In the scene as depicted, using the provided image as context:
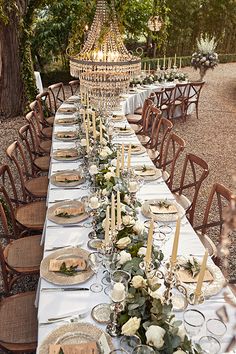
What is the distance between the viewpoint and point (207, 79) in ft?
42.7

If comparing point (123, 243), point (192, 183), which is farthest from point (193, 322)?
point (192, 183)

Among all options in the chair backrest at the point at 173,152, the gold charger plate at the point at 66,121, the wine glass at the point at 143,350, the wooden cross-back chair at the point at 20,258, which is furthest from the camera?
the gold charger plate at the point at 66,121

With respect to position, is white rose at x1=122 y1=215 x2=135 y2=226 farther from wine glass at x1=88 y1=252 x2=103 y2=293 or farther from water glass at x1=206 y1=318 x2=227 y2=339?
water glass at x1=206 y1=318 x2=227 y2=339

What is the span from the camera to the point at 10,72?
8.06 metres

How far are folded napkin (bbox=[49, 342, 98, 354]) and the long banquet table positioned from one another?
10 centimetres

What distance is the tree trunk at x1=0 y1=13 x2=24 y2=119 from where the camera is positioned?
7688mm

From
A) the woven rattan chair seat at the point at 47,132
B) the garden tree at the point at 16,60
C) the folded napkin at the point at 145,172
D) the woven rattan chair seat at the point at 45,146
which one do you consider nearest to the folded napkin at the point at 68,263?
the folded napkin at the point at 145,172

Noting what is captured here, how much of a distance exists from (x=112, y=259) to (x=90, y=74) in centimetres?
227

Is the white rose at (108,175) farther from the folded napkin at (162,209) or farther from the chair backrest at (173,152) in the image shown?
the chair backrest at (173,152)

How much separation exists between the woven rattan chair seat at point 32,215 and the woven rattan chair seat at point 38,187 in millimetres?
288

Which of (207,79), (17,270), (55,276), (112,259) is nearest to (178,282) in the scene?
(112,259)

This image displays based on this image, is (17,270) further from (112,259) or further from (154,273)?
(154,273)

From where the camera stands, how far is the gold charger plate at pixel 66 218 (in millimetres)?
2762

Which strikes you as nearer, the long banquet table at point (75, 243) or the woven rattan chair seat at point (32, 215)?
the long banquet table at point (75, 243)
